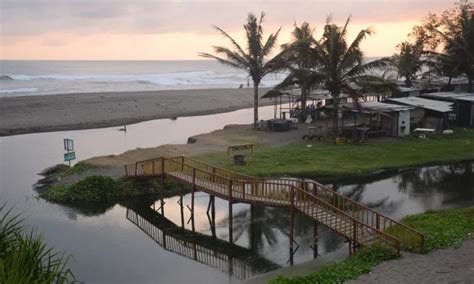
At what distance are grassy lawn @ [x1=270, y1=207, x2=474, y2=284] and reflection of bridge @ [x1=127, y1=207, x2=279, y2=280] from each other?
2919 mm

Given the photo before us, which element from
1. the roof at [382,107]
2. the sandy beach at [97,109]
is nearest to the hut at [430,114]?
the roof at [382,107]

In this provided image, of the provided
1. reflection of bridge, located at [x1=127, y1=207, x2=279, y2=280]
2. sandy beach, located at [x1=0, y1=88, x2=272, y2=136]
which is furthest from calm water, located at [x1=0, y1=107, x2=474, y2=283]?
sandy beach, located at [x1=0, y1=88, x2=272, y2=136]

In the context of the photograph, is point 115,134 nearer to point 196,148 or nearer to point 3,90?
point 196,148

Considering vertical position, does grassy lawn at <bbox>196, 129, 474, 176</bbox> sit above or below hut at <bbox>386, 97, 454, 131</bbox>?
below

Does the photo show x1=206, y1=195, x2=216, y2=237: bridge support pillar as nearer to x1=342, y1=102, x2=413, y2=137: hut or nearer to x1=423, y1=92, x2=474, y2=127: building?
x1=342, y1=102, x2=413, y2=137: hut

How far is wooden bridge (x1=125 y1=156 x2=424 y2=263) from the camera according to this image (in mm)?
15930

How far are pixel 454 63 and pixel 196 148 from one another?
26.8 meters

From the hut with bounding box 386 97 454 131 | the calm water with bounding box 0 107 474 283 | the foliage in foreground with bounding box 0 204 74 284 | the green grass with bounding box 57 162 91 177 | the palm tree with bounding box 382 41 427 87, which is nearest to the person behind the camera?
the foliage in foreground with bounding box 0 204 74 284

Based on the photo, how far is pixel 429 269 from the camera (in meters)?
14.0

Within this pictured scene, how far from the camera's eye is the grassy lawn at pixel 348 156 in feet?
92.1

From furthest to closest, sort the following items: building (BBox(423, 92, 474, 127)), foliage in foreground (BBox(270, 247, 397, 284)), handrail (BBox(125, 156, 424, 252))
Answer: building (BBox(423, 92, 474, 127)) → handrail (BBox(125, 156, 424, 252)) → foliage in foreground (BBox(270, 247, 397, 284))

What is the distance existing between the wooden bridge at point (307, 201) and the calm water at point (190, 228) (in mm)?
1099

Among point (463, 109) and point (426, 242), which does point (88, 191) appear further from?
point (463, 109)

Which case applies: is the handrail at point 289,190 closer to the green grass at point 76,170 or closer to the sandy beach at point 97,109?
the green grass at point 76,170
